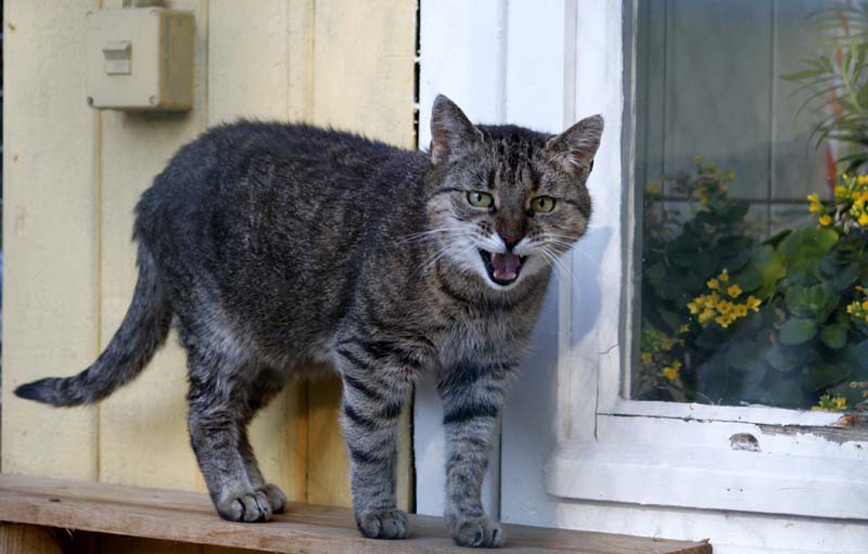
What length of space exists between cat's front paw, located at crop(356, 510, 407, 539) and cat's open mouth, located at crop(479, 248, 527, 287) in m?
0.50

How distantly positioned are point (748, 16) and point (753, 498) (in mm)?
955

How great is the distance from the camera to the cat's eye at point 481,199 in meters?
2.32

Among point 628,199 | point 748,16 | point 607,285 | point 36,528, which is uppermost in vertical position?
point 748,16

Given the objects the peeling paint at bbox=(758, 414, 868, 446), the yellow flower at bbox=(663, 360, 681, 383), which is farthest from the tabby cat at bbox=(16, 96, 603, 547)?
the peeling paint at bbox=(758, 414, 868, 446)

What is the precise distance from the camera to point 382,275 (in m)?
2.39

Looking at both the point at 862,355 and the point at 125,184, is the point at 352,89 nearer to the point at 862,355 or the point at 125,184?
the point at 125,184

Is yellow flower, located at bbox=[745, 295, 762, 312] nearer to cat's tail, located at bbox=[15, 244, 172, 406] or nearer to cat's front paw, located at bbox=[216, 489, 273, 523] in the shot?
cat's front paw, located at bbox=[216, 489, 273, 523]

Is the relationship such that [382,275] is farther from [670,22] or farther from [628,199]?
[670,22]

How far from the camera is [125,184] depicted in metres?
3.04

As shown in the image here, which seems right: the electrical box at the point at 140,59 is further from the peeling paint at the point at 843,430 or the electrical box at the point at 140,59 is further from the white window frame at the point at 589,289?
the peeling paint at the point at 843,430

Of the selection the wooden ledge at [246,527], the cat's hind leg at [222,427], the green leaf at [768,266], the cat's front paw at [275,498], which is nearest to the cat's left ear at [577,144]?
the green leaf at [768,266]

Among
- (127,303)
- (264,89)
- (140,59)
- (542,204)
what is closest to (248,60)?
(264,89)

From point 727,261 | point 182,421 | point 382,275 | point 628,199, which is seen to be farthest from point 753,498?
point 182,421

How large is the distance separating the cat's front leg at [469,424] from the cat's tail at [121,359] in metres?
0.73
